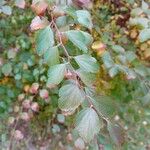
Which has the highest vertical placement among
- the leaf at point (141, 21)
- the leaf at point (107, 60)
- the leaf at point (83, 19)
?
the leaf at point (83, 19)

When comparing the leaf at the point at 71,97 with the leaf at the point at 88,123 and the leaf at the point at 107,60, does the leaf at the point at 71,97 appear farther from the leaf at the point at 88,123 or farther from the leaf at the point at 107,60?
the leaf at the point at 107,60

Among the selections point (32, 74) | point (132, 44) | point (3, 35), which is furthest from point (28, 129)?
point (132, 44)

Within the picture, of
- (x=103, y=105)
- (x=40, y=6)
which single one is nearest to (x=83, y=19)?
(x=40, y=6)

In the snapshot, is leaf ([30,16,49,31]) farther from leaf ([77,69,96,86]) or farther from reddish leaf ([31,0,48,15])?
leaf ([77,69,96,86])

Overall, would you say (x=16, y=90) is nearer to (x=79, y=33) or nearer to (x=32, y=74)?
(x=32, y=74)

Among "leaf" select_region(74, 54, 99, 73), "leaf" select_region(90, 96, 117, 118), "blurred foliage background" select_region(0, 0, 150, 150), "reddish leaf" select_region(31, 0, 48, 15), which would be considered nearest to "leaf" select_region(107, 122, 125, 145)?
"leaf" select_region(90, 96, 117, 118)

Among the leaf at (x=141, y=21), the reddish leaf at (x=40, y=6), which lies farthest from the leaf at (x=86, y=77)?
the leaf at (x=141, y=21)

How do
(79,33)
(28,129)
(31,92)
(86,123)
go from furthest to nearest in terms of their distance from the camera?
1. (28,129)
2. (31,92)
3. (79,33)
4. (86,123)

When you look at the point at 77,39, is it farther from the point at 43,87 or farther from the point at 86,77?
the point at 43,87
